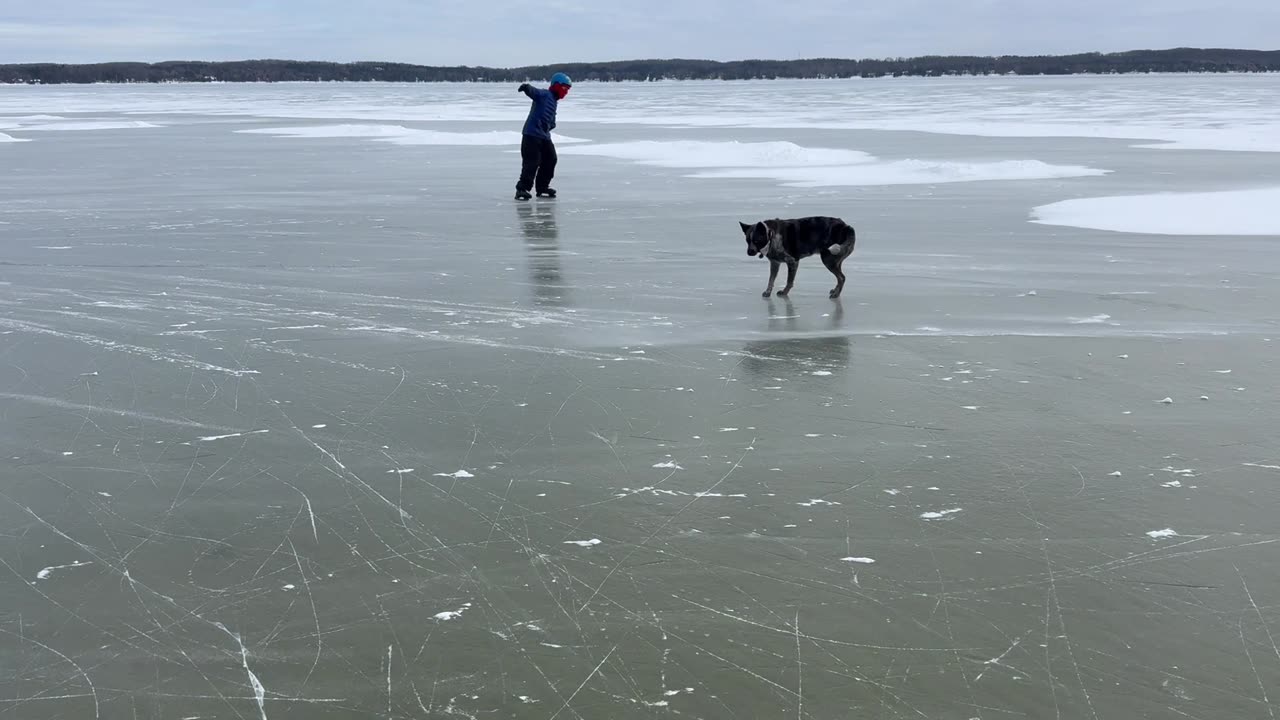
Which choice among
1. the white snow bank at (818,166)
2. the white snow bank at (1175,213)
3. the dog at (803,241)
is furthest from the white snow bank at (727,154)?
the dog at (803,241)

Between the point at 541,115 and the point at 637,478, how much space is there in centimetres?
1160

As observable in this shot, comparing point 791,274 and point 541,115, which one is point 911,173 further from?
point 791,274

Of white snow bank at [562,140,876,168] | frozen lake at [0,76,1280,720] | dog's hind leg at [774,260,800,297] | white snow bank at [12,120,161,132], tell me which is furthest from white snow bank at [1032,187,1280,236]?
white snow bank at [12,120,161,132]

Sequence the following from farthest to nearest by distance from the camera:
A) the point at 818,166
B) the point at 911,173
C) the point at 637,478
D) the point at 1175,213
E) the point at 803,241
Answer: the point at 818,166 → the point at 911,173 → the point at 1175,213 → the point at 803,241 → the point at 637,478

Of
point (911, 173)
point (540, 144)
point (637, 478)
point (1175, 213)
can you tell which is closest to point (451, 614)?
point (637, 478)

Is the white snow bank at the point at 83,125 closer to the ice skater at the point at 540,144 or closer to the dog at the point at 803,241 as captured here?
the ice skater at the point at 540,144

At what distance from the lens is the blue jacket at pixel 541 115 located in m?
15.4

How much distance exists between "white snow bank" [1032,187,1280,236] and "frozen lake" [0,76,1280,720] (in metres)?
0.61

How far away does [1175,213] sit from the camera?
1276cm

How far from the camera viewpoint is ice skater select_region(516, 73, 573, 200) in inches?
603

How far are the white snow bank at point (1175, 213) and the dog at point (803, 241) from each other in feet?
15.1

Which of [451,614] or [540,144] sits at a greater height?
[540,144]

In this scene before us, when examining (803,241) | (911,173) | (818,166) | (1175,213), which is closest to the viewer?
(803,241)

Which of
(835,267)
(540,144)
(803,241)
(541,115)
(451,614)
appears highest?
(541,115)
